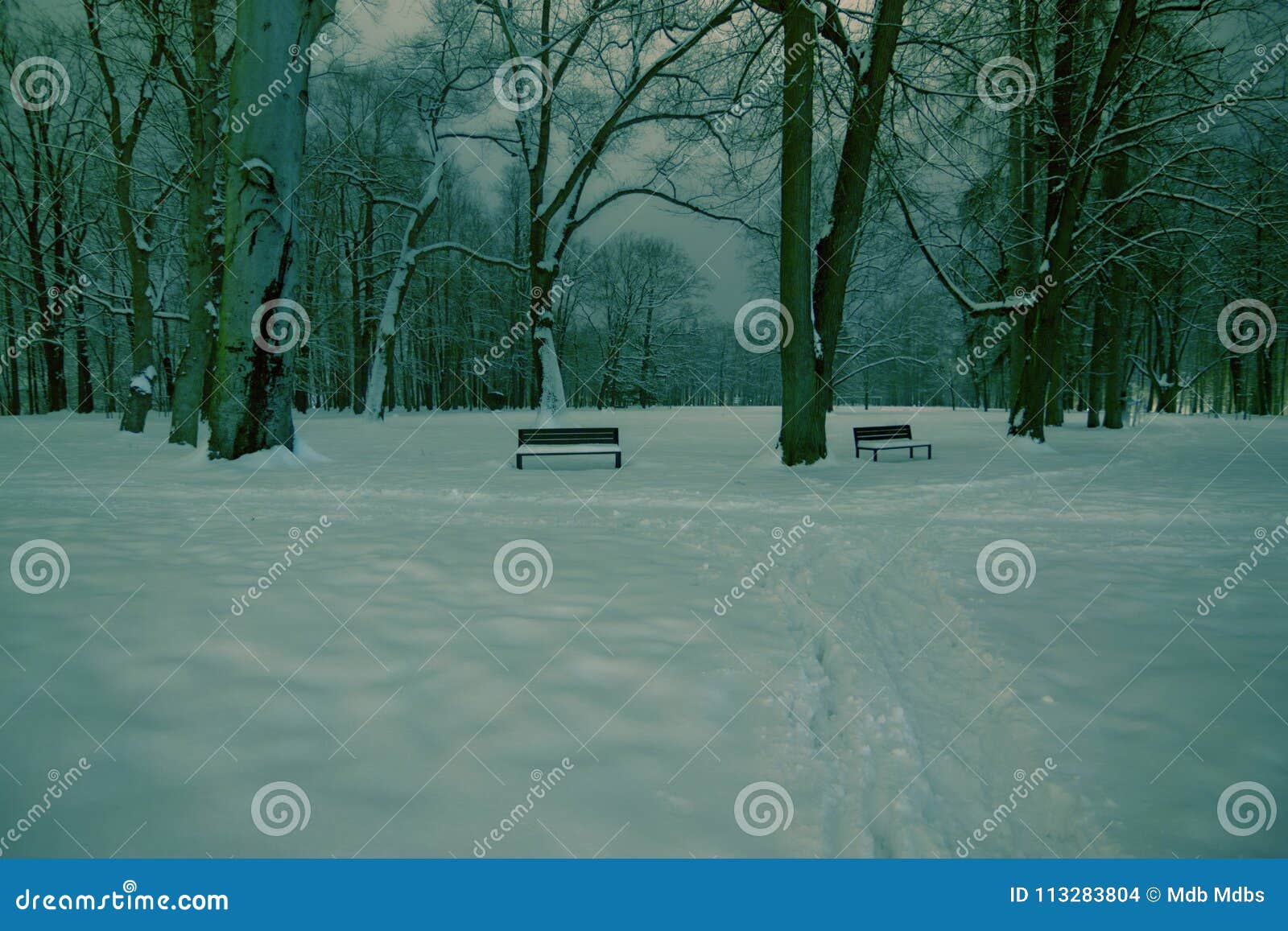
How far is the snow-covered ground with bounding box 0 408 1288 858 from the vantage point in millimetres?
1846

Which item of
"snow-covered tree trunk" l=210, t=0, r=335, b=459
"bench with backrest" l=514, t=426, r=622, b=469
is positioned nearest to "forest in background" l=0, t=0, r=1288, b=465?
"snow-covered tree trunk" l=210, t=0, r=335, b=459

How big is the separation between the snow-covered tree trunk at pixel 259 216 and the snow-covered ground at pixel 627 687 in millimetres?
2644

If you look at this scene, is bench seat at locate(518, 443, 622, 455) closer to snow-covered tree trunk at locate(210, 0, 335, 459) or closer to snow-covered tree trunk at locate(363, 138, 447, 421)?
snow-covered tree trunk at locate(210, 0, 335, 459)

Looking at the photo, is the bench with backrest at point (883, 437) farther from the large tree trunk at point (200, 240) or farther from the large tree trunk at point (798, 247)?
the large tree trunk at point (200, 240)

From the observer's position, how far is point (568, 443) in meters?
9.77

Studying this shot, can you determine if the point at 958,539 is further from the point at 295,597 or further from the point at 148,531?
the point at 148,531

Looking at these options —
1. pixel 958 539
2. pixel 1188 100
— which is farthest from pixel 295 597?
pixel 1188 100

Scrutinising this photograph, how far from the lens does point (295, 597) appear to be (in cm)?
322

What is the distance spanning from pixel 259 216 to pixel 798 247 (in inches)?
303

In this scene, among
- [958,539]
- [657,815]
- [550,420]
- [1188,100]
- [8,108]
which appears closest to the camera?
[657,815]

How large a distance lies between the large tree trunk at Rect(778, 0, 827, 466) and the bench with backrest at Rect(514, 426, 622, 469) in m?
2.95

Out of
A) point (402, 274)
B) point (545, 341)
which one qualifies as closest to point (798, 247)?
point (545, 341)

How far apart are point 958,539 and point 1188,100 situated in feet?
38.9

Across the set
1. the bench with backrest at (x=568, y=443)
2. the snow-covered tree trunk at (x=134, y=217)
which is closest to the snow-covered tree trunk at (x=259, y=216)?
the bench with backrest at (x=568, y=443)
